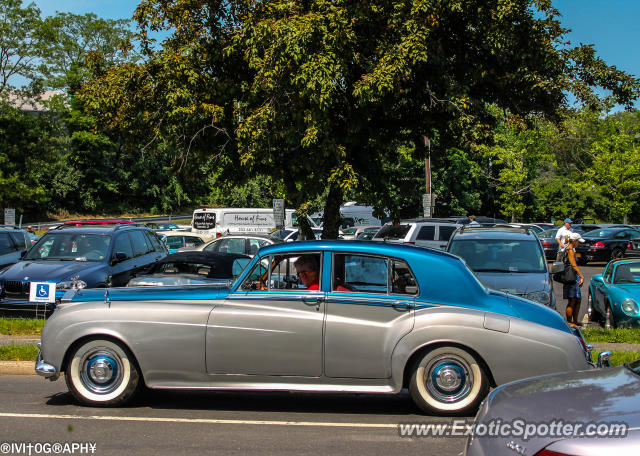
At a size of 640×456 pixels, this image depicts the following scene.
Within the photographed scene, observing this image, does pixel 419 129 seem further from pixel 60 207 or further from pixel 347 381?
pixel 60 207

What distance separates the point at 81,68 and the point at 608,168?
4828 cm

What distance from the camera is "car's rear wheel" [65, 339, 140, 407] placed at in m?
6.26

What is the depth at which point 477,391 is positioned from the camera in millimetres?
5934

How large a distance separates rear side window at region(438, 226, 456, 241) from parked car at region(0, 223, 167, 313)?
932 centimetres

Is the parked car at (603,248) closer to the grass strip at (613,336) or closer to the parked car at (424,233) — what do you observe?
the parked car at (424,233)

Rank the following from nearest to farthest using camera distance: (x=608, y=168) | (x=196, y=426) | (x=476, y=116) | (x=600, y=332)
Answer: (x=196, y=426)
(x=600, y=332)
(x=476, y=116)
(x=608, y=168)

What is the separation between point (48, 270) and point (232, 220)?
2168 centimetres

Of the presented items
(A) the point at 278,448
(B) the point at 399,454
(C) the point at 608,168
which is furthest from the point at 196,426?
(C) the point at 608,168

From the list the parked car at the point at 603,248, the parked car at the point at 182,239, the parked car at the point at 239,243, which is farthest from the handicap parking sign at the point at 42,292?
the parked car at the point at 603,248

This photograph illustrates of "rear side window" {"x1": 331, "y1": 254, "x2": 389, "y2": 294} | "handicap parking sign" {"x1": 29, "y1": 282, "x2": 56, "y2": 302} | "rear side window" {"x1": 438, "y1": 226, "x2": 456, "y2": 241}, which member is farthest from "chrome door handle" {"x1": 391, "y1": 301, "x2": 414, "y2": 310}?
"rear side window" {"x1": 438, "y1": 226, "x2": 456, "y2": 241}

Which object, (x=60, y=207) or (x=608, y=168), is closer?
(x=608, y=168)

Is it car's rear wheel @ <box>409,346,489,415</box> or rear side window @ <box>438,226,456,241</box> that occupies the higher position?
rear side window @ <box>438,226,456,241</box>

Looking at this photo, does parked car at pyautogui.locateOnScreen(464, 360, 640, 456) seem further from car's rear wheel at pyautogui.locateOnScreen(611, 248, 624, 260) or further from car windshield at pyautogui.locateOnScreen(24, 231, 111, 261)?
car's rear wheel at pyautogui.locateOnScreen(611, 248, 624, 260)

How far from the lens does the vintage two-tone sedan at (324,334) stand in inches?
234
